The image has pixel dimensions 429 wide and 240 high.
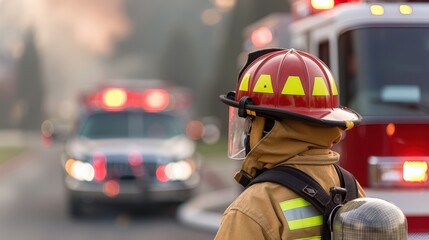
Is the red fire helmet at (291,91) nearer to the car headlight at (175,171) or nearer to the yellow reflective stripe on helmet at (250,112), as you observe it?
the yellow reflective stripe on helmet at (250,112)

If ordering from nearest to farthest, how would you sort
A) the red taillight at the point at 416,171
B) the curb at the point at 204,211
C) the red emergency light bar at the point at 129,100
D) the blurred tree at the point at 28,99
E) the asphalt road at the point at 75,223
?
the red taillight at the point at 416,171 → the asphalt road at the point at 75,223 → the curb at the point at 204,211 → the red emergency light bar at the point at 129,100 → the blurred tree at the point at 28,99

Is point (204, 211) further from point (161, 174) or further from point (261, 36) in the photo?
point (261, 36)

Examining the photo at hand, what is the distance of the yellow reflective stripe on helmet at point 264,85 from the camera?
8.11ft

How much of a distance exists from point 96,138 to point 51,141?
2.21 ft

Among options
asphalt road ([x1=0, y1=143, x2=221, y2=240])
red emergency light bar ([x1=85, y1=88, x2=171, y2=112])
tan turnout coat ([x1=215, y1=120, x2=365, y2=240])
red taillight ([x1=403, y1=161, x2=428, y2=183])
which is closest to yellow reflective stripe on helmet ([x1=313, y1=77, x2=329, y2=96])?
tan turnout coat ([x1=215, y1=120, x2=365, y2=240])

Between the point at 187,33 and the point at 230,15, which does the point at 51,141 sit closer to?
the point at 230,15

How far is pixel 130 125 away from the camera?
13.0 m

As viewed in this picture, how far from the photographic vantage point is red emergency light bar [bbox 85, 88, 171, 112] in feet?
43.1

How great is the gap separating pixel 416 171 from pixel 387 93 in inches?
25.6

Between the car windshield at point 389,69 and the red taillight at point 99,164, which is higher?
the car windshield at point 389,69

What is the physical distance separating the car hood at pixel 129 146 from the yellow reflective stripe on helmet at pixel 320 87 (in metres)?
9.52

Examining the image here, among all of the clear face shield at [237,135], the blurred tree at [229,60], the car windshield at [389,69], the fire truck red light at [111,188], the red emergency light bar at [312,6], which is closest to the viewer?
the clear face shield at [237,135]

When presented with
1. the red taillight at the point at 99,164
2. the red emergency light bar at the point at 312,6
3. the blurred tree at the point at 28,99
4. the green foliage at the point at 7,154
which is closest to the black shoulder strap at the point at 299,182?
the red emergency light bar at the point at 312,6

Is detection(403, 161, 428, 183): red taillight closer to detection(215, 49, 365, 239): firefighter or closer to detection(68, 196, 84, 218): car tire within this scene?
detection(215, 49, 365, 239): firefighter
